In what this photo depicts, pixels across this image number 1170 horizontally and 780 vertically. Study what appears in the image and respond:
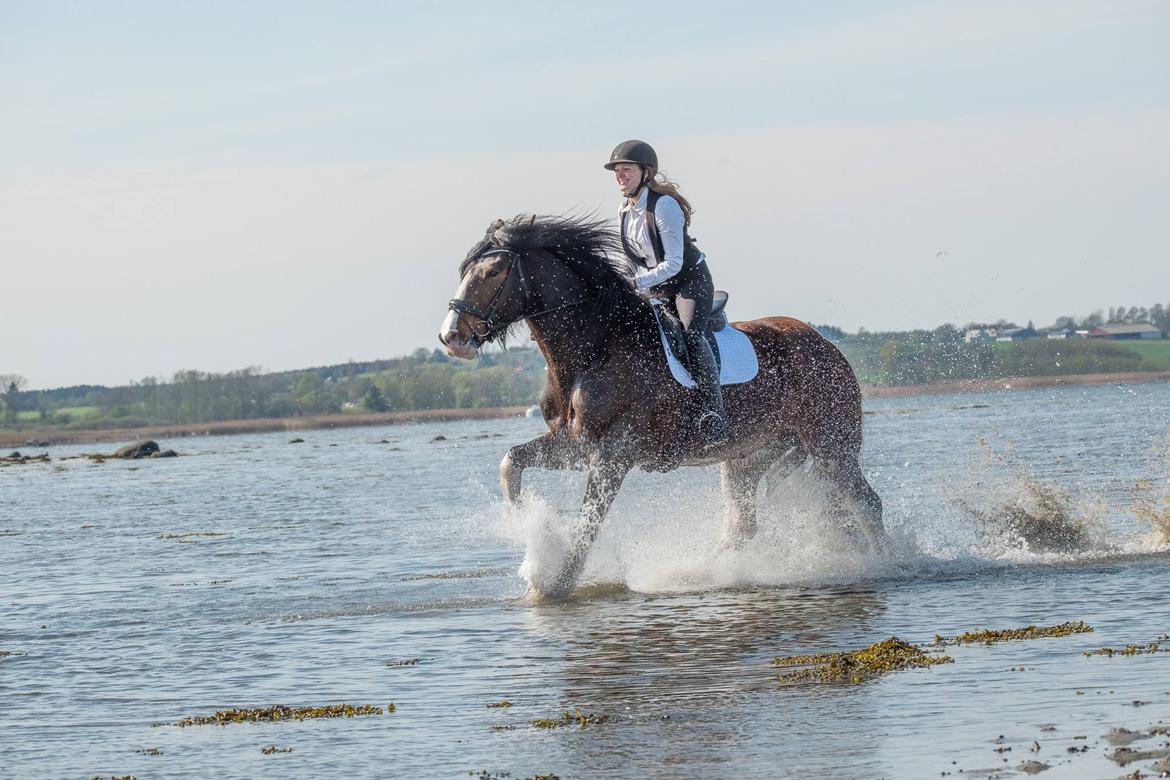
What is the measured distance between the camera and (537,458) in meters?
13.2

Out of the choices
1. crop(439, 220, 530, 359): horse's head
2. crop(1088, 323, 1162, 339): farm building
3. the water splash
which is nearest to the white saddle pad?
crop(439, 220, 530, 359): horse's head

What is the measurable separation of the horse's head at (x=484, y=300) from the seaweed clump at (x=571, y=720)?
4541 mm

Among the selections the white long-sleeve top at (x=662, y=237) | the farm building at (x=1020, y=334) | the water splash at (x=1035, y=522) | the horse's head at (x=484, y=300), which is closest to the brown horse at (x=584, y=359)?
the horse's head at (x=484, y=300)

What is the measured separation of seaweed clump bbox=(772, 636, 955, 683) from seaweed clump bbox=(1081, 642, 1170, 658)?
2.88 feet

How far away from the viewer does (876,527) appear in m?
15.4

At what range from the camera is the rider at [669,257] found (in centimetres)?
1341

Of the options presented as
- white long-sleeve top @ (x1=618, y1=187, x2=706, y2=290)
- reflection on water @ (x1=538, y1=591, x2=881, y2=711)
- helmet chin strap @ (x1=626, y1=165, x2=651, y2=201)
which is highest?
helmet chin strap @ (x1=626, y1=165, x2=651, y2=201)

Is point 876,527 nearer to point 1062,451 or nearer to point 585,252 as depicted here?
point 585,252

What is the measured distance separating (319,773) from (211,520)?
2368cm

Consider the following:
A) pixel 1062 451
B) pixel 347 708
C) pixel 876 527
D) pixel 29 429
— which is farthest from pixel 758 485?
pixel 29 429

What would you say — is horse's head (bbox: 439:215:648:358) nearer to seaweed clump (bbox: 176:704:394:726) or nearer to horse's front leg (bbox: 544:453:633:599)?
horse's front leg (bbox: 544:453:633:599)

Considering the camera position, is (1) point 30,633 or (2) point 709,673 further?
(1) point 30,633

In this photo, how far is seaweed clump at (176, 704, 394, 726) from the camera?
9445mm

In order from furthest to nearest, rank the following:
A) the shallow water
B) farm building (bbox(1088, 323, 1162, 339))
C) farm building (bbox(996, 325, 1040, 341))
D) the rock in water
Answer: farm building (bbox(1088, 323, 1162, 339)), the rock in water, farm building (bbox(996, 325, 1040, 341)), the shallow water
